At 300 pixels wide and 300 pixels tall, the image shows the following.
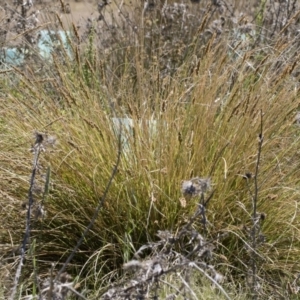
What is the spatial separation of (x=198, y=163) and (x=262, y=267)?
540mm

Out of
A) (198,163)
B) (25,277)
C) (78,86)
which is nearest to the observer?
(25,277)

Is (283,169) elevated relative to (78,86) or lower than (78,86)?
lower

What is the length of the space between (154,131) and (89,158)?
1.18 ft

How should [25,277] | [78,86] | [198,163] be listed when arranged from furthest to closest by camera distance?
[78,86]
[198,163]
[25,277]

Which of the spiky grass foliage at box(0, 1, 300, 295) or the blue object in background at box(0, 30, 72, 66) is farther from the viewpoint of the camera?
the blue object in background at box(0, 30, 72, 66)

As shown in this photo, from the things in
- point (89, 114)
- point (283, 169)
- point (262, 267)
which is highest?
point (89, 114)

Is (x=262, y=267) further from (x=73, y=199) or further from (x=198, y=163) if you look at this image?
(x=73, y=199)

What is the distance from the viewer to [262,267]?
3.22 meters

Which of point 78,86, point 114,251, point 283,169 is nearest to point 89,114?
point 78,86

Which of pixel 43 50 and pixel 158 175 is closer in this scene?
pixel 158 175

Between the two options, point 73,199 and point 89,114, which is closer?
point 73,199

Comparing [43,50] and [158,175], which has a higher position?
[43,50]

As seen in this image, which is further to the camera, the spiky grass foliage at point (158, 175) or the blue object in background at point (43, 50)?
the blue object in background at point (43, 50)

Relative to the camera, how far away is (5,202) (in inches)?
130
